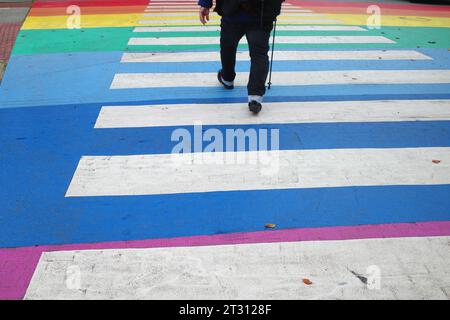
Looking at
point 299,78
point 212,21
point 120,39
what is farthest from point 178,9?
point 299,78

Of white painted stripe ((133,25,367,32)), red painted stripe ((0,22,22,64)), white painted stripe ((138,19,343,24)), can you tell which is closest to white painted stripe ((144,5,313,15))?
white painted stripe ((138,19,343,24))

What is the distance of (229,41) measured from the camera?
197 inches

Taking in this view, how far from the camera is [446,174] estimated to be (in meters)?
3.85

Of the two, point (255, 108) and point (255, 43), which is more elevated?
point (255, 43)

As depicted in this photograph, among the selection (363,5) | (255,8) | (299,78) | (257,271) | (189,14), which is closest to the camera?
(257,271)

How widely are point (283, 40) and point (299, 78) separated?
252 cm

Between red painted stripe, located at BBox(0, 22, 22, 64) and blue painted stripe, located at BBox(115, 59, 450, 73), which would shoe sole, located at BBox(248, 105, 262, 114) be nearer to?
blue painted stripe, located at BBox(115, 59, 450, 73)

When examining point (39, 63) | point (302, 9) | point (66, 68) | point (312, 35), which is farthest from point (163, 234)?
point (302, 9)

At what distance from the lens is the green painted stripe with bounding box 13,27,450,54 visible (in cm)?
777

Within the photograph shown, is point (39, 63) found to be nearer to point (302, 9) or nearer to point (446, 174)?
point (446, 174)

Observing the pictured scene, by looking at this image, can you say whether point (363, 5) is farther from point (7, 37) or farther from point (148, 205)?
point (148, 205)

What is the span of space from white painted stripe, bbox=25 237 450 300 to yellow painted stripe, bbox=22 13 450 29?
26.1 feet

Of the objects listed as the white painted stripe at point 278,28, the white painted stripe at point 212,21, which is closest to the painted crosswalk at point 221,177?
the white painted stripe at point 278,28

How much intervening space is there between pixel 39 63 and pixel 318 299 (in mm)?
5966
